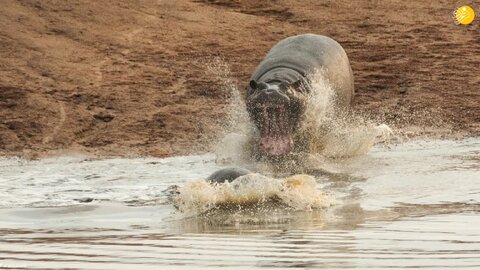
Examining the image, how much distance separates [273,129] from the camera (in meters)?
11.1

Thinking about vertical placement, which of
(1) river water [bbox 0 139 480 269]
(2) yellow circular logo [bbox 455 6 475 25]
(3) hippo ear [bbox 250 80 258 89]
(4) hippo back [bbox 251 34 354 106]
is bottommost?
(1) river water [bbox 0 139 480 269]

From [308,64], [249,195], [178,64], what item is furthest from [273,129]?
[178,64]

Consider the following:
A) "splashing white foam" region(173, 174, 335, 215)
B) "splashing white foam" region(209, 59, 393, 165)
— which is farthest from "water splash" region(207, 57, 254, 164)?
"splashing white foam" region(173, 174, 335, 215)

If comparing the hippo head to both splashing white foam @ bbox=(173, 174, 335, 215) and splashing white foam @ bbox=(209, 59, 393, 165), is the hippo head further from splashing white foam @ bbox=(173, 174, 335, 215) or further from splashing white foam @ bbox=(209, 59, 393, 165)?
splashing white foam @ bbox=(173, 174, 335, 215)

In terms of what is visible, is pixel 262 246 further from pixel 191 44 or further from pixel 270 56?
pixel 191 44

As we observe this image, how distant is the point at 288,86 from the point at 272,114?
0.35 meters

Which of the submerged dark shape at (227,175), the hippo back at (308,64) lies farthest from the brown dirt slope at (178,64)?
the submerged dark shape at (227,175)

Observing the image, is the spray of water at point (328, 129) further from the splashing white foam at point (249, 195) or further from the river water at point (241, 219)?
the splashing white foam at point (249, 195)

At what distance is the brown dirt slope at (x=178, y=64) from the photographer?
43.7ft

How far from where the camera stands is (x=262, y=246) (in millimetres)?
5977

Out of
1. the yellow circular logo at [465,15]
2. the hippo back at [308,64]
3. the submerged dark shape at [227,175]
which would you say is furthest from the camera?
the yellow circular logo at [465,15]

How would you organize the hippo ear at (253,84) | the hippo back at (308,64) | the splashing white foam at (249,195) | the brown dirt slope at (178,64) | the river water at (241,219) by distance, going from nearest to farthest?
1. the river water at (241,219)
2. the splashing white foam at (249,195)
3. the hippo ear at (253,84)
4. the hippo back at (308,64)
5. the brown dirt slope at (178,64)

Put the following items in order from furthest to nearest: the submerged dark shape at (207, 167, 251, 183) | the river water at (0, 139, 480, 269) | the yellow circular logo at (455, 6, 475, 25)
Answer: the yellow circular logo at (455, 6, 475, 25), the submerged dark shape at (207, 167, 251, 183), the river water at (0, 139, 480, 269)

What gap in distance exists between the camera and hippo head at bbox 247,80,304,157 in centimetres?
1106
